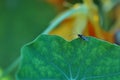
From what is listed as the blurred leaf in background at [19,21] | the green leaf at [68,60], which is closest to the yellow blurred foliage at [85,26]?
the green leaf at [68,60]

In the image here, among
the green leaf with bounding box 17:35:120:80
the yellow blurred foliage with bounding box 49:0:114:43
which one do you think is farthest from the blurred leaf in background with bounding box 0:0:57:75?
the green leaf with bounding box 17:35:120:80

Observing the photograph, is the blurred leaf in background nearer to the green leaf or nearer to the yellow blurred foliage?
the yellow blurred foliage

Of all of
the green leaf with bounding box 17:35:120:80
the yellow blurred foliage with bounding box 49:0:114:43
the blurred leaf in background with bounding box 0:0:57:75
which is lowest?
the green leaf with bounding box 17:35:120:80

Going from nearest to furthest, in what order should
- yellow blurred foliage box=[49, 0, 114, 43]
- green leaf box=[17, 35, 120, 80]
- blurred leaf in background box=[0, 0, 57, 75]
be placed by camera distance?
green leaf box=[17, 35, 120, 80], yellow blurred foliage box=[49, 0, 114, 43], blurred leaf in background box=[0, 0, 57, 75]

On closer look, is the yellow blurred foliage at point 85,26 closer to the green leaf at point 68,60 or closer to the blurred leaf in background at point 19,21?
the green leaf at point 68,60

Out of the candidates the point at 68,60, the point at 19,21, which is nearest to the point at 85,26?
the point at 68,60

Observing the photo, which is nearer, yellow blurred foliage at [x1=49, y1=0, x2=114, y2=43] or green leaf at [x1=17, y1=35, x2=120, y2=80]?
green leaf at [x1=17, y1=35, x2=120, y2=80]

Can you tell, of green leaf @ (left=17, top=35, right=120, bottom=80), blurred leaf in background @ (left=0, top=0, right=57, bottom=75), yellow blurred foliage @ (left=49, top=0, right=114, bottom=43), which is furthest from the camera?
blurred leaf in background @ (left=0, top=0, right=57, bottom=75)
